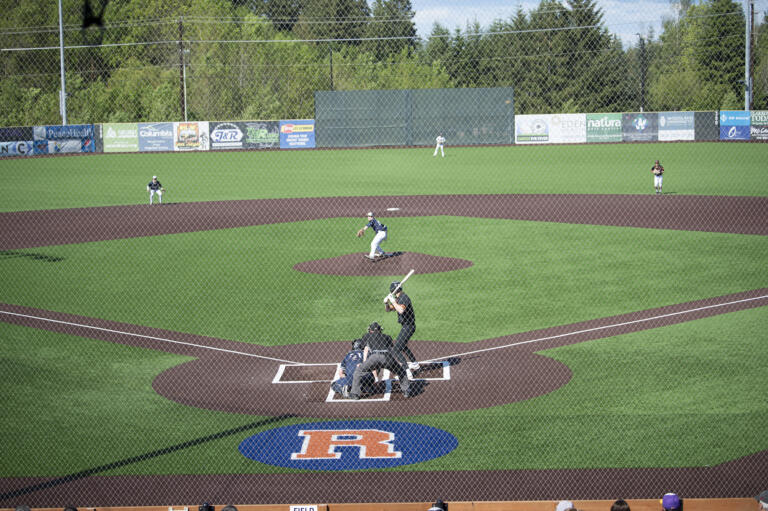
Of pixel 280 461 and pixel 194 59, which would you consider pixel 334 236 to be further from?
pixel 194 59

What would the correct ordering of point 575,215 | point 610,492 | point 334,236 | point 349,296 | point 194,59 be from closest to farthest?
point 610,492 < point 349,296 < point 334,236 < point 575,215 < point 194,59

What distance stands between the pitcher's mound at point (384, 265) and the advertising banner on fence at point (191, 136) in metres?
43.3

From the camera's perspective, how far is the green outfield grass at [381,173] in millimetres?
42219

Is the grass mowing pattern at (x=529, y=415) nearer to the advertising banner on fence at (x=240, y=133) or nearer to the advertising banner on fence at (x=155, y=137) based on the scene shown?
the advertising banner on fence at (x=240, y=133)

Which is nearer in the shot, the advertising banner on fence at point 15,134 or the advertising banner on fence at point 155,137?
the advertising banner on fence at point 15,134

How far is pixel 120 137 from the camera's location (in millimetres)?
67625

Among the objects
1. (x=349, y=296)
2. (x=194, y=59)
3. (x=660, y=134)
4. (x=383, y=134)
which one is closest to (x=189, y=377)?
(x=349, y=296)

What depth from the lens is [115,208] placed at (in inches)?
1526

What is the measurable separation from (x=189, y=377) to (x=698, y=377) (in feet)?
27.2

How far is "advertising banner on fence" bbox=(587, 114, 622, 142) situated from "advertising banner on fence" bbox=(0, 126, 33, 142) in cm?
3937

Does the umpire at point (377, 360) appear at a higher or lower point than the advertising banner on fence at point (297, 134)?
lower

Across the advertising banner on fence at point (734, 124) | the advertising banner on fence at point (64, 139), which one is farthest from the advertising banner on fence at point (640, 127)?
the advertising banner on fence at point (64, 139)

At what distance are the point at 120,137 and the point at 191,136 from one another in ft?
17.4

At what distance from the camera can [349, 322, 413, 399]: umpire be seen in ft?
44.8
